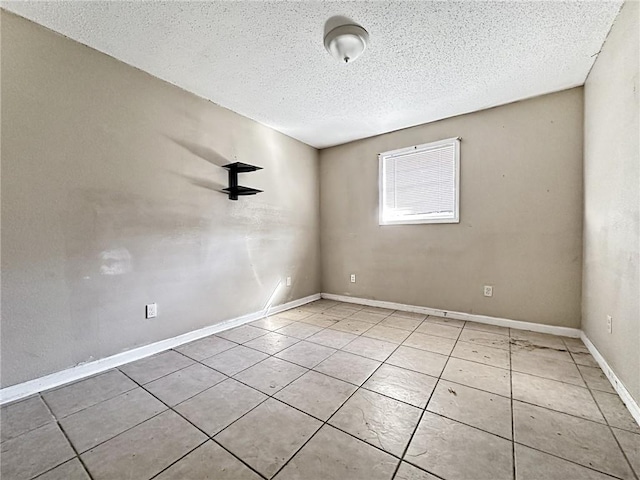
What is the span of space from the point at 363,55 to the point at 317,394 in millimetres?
2482

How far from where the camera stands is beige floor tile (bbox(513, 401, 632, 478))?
118cm

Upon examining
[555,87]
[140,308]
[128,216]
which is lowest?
[140,308]

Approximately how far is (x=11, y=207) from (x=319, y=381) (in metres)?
2.28

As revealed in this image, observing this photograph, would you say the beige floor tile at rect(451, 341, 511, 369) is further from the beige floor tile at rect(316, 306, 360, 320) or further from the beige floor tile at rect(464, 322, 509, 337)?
the beige floor tile at rect(316, 306, 360, 320)

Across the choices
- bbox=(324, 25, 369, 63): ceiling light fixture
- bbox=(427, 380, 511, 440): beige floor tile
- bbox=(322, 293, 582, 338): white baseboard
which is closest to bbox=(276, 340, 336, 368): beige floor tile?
bbox=(427, 380, 511, 440): beige floor tile

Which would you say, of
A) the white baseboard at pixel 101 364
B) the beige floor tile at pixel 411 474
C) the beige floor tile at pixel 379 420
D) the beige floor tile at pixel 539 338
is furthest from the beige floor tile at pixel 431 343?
the white baseboard at pixel 101 364

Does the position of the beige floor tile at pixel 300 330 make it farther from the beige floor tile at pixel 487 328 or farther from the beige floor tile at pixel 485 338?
the beige floor tile at pixel 487 328

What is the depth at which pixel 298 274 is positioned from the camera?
3.96 m

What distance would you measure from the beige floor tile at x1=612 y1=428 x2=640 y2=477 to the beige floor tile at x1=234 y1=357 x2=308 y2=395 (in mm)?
1690

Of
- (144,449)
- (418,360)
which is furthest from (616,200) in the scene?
(144,449)

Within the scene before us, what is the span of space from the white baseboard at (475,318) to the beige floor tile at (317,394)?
6.45 ft

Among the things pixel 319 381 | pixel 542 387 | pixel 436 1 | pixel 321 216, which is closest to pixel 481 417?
pixel 542 387

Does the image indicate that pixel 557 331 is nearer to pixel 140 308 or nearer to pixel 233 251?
pixel 233 251

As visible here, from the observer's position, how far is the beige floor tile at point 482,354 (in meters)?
2.11
